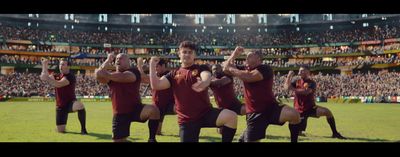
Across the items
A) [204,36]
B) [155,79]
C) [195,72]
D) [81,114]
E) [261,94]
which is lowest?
[81,114]

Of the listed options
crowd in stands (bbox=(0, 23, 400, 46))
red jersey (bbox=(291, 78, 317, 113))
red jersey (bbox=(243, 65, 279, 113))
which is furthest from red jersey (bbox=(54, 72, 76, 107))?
crowd in stands (bbox=(0, 23, 400, 46))

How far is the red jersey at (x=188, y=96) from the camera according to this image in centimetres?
830

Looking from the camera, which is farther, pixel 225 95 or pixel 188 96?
pixel 225 95

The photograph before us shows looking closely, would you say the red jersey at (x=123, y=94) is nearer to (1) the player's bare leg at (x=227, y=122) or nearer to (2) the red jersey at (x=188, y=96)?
(2) the red jersey at (x=188, y=96)

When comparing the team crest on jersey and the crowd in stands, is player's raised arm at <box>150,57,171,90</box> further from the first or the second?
the crowd in stands

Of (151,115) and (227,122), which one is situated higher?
(227,122)

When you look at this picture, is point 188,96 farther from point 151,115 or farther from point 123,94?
point 151,115

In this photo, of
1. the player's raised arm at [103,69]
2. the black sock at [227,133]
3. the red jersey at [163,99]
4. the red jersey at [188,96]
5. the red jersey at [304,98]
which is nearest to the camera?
the red jersey at [188,96]

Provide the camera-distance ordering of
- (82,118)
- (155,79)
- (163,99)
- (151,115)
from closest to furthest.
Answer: (155,79)
(151,115)
(163,99)
(82,118)

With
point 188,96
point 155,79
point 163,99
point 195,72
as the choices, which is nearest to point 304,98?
point 163,99

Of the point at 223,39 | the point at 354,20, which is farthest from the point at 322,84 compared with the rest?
the point at 223,39

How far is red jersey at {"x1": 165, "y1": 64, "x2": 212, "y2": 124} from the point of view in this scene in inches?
327

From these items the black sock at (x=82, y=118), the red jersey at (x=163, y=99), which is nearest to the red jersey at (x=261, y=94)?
the red jersey at (x=163, y=99)

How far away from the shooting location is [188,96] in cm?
838
